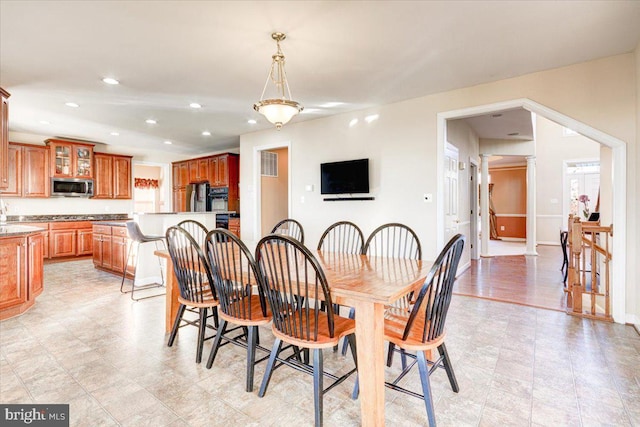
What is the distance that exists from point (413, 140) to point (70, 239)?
271 inches

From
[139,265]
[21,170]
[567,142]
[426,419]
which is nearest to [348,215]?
[139,265]

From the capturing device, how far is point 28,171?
6219mm

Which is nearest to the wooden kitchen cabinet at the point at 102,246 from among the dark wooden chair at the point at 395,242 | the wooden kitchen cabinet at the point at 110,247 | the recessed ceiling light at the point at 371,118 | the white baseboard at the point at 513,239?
the wooden kitchen cabinet at the point at 110,247

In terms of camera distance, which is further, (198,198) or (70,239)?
(198,198)

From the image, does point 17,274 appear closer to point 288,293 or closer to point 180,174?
point 288,293

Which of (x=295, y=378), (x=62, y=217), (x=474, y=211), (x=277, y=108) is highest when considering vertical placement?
(x=277, y=108)

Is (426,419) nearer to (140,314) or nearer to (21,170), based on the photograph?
(140,314)

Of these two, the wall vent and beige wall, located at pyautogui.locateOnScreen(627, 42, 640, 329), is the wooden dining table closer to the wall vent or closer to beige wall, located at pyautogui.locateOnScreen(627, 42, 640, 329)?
beige wall, located at pyautogui.locateOnScreen(627, 42, 640, 329)

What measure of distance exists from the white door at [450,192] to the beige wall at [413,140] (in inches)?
16.2

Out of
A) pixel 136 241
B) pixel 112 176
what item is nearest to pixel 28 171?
pixel 112 176

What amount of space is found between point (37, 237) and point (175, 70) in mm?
2643

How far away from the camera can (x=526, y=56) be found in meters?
3.05

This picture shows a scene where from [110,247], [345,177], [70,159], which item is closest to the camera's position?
[345,177]

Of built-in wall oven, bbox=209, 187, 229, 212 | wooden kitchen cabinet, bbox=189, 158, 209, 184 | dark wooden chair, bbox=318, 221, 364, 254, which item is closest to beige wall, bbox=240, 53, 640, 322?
dark wooden chair, bbox=318, 221, 364, 254
